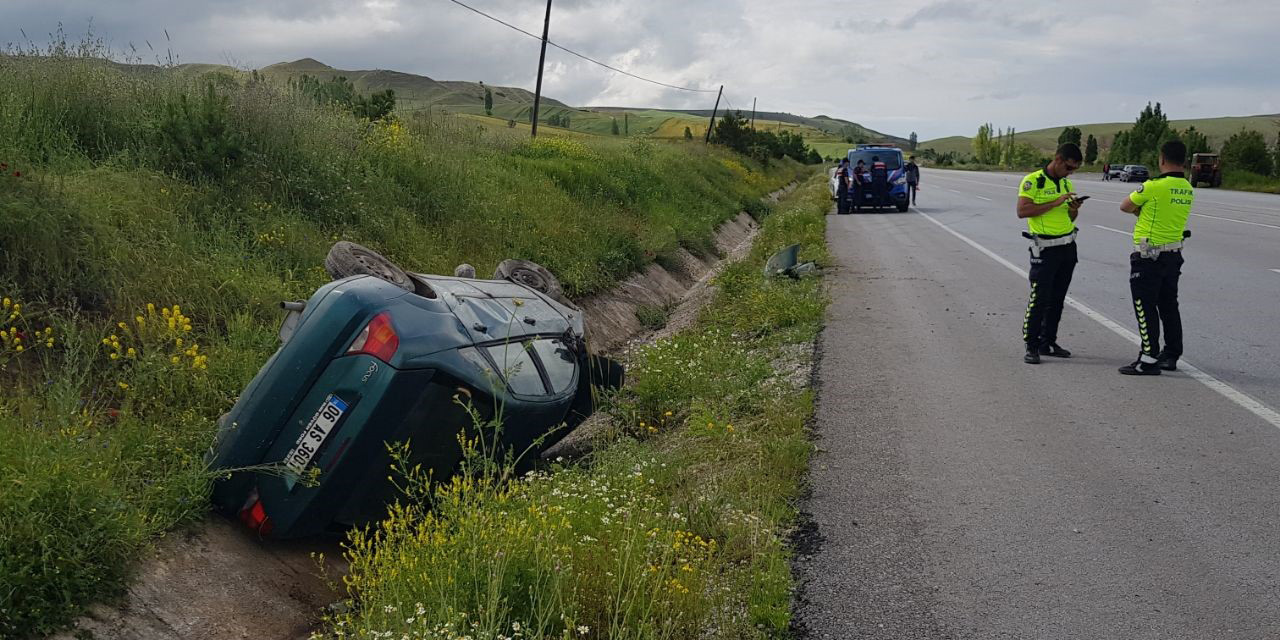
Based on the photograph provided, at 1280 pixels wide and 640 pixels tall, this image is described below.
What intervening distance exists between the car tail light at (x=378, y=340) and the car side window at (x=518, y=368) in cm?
60

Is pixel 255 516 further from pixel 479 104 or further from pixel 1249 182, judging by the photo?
pixel 479 104

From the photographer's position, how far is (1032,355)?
775 centimetres

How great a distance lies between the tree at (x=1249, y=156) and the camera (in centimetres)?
4853

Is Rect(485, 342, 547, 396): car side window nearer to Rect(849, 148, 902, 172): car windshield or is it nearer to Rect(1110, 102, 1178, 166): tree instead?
Rect(849, 148, 902, 172): car windshield

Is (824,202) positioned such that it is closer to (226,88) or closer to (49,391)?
(226,88)

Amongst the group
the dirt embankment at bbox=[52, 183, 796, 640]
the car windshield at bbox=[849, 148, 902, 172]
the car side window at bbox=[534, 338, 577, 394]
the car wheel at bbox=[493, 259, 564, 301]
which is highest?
the car windshield at bbox=[849, 148, 902, 172]

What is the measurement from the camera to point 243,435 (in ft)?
15.5

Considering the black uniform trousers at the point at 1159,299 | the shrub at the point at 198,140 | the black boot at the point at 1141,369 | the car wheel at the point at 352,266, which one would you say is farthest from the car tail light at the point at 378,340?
the black uniform trousers at the point at 1159,299

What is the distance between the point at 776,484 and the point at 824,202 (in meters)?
26.3

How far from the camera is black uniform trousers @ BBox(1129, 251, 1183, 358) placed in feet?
23.8

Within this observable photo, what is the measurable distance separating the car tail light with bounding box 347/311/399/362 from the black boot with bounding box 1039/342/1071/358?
5.61m

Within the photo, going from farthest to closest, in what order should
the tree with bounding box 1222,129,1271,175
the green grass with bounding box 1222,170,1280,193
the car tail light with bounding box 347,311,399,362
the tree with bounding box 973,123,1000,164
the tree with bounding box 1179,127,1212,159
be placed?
the tree with bounding box 973,123,1000,164, the tree with bounding box 1179,127,1212,159, the tree with bounding box 1222,129,1271,175, the green grass with bounding box 1222,170,1280,193, the car tail light with bounding box 347,311,399,362

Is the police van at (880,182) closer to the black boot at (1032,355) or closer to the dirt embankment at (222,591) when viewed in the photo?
the black boot at (1032,355)

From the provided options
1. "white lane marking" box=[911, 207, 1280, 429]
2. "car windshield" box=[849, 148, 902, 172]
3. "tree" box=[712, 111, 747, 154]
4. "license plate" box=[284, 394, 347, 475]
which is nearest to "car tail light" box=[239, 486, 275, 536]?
"license plate" box=[284, 394, 347, 475]
